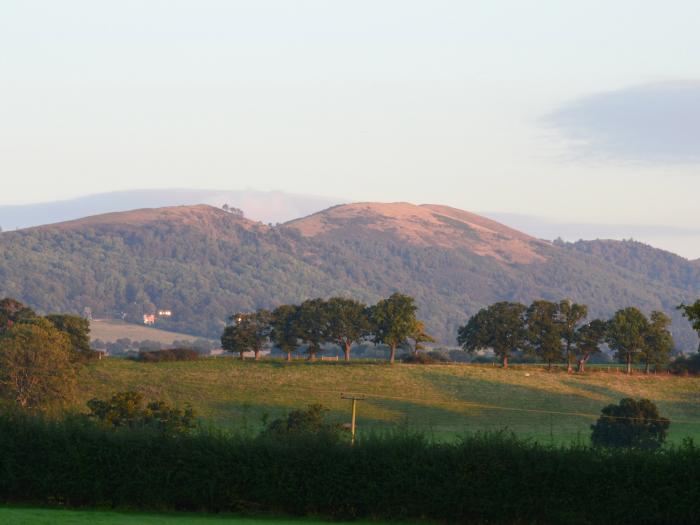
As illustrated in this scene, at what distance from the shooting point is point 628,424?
71250 mm

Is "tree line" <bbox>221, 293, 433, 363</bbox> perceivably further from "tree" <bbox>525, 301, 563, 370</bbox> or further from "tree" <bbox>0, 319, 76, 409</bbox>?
"tree" <bbox>0, 319, 76, 409</bbox>

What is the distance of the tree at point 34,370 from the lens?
7906cm

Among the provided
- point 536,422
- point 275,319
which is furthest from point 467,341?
point 536,422

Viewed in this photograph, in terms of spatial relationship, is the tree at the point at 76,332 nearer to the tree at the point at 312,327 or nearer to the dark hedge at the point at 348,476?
the tree at the point at 312,327

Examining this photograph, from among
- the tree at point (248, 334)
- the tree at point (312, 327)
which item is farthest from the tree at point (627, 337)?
→ the tree at point (248, 334)

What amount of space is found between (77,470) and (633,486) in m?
17.0

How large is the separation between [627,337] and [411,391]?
2908cm

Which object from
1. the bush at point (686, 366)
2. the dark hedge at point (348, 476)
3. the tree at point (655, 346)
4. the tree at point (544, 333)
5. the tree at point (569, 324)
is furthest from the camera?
the tree at point (569, 324)

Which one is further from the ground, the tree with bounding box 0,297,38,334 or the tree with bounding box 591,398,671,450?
the tree with bounding box 0,297,38,334

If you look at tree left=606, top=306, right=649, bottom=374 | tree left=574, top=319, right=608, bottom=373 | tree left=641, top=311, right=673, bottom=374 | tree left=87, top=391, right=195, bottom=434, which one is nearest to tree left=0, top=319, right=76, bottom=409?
tree left=87, top=391, right=195, bottom=434

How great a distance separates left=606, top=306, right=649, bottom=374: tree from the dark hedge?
77214mm

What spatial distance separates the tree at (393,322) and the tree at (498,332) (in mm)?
6262

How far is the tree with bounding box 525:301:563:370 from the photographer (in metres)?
108

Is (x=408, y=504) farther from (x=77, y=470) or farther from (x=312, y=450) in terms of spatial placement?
(x=77, y=470)
